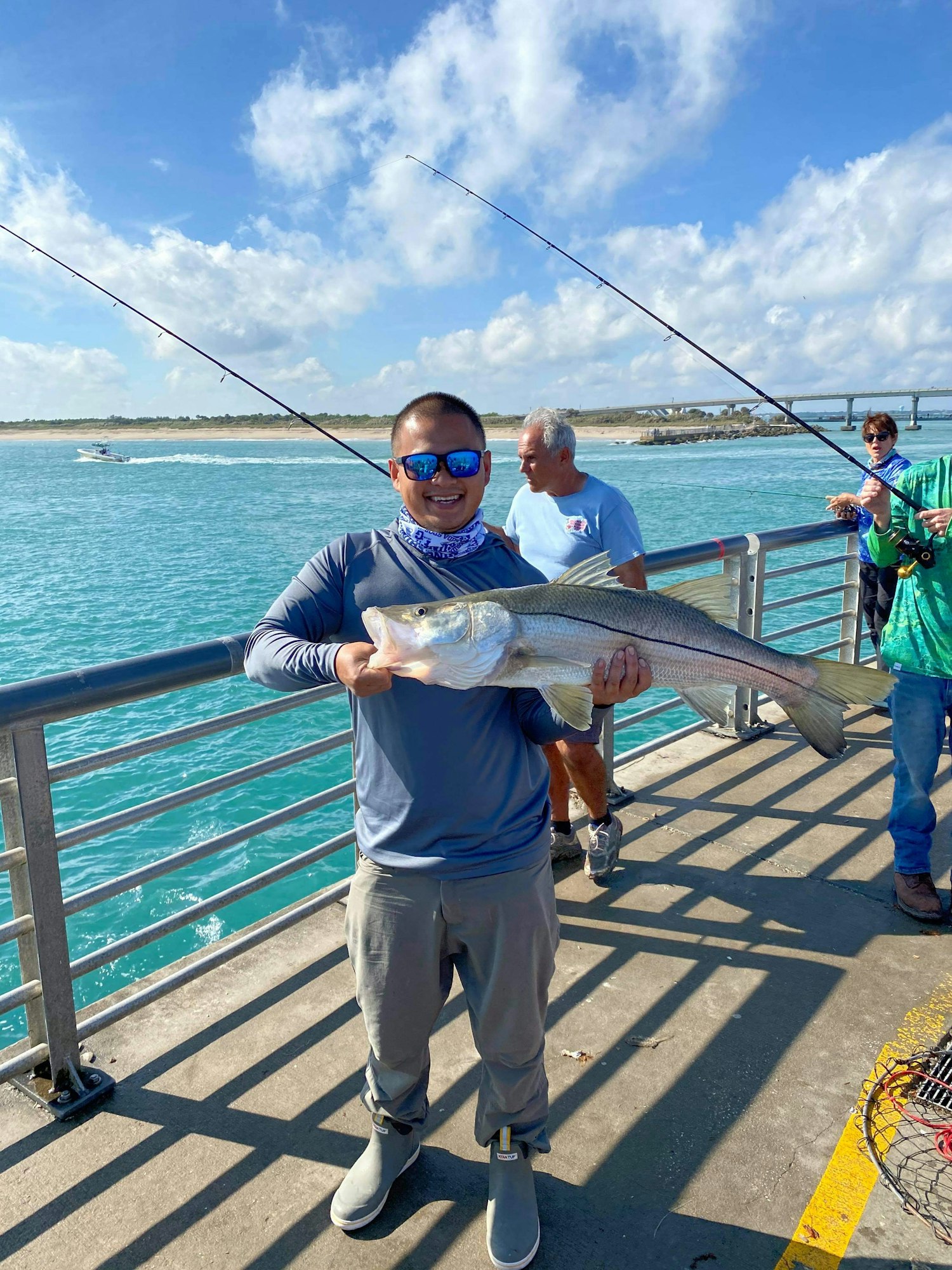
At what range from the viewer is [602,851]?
4.02 meters

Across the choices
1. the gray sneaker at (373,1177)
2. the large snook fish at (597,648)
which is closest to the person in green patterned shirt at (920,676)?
the large snook fish at (597,648)

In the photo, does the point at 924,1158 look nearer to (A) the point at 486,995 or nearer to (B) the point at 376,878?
(A) the point at 486,995

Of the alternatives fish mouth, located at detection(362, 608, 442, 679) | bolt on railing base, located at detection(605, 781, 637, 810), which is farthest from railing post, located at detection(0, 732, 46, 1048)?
bolt on railing base, located at detection(605, 781, 637, 810)

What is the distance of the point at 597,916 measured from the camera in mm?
3736

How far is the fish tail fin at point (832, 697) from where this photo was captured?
2611mm

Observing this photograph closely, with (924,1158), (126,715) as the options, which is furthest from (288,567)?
(924,1158)

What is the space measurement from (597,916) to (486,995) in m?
1.65

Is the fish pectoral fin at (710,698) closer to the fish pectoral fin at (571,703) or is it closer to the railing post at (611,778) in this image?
the fish pectoral fin at (571,703)

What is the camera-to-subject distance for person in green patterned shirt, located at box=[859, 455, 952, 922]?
146 inches

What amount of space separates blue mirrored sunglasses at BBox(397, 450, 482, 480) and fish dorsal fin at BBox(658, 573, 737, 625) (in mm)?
694

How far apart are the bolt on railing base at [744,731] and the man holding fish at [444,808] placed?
12.3 feet

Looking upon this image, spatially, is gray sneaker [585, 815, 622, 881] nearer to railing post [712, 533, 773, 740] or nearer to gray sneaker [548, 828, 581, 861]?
gray sneaker [548, 828, 581, 861]

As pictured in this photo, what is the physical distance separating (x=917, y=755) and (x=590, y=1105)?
219cm

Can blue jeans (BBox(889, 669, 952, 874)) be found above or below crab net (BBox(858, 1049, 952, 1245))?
above
